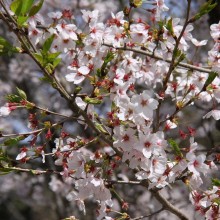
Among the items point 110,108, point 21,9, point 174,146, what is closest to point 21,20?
point 21,9

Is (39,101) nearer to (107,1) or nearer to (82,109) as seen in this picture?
(107,1)

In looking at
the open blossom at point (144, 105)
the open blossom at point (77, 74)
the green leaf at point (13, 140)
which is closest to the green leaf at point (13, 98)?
the green leaf at point (13, 140)

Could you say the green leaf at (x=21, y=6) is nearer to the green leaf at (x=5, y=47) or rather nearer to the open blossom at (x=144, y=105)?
the green leaf at (x=5, y=47)

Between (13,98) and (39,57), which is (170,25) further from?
(13,98)

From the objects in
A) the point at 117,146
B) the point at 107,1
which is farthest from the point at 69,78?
the point at 107,1

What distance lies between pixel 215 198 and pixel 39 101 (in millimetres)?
6305

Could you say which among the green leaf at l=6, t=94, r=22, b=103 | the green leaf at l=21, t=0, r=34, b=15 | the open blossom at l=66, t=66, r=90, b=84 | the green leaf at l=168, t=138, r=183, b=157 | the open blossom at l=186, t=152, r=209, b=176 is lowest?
the open blossom at l=186, t=152, r=209, b=176

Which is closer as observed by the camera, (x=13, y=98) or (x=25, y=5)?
(x=25, y=5)

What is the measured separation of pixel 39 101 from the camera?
26.8ft

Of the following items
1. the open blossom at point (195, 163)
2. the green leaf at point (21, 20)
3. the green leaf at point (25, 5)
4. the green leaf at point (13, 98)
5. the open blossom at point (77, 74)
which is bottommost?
the open blossom at point (195, 163)

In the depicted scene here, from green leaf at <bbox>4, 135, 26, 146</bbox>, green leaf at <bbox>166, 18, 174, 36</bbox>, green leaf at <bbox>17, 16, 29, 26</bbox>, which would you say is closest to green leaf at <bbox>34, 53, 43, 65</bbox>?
green leaf at <bbox>17, 16, 29, 26</bbox>

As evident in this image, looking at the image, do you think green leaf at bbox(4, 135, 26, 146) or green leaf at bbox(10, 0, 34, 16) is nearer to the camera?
green leaf at bbox(10, 0, 34, 16)

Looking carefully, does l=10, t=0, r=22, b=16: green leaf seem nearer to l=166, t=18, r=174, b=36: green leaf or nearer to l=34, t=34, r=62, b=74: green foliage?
l=34, t=34, r=62, b=74: green foliage

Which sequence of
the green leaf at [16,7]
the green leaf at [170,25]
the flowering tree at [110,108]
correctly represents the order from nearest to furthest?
the green leaf at [16,7], the flowering tree at [110,108], the green leaf at [170,25]
